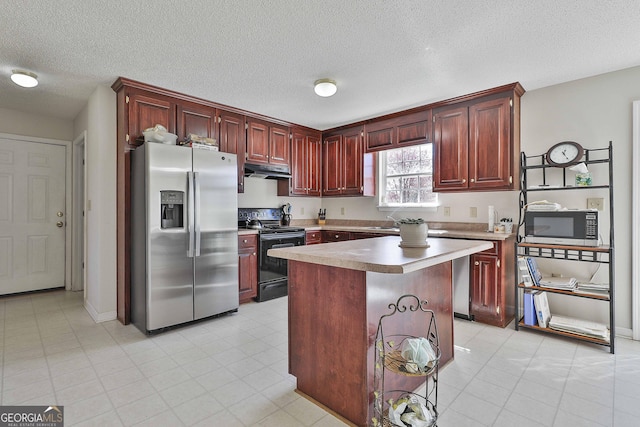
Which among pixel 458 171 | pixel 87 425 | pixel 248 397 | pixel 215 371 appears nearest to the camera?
pixel 87 425

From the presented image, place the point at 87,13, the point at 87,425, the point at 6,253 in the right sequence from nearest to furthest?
the point at 87,425 < the point at 87,13 < the point at 6,253

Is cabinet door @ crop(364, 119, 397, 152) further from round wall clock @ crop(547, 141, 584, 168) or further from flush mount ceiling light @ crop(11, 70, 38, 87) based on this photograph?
flush mount ceiling light @ crop(11, 70, 38, 87)

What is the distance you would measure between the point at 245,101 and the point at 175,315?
246 cm

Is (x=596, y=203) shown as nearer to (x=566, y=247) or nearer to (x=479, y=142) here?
(x=566, y=247)

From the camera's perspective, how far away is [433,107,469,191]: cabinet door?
357 centimetres

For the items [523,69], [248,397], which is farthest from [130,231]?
[523,69]

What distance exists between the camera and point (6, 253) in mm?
4141

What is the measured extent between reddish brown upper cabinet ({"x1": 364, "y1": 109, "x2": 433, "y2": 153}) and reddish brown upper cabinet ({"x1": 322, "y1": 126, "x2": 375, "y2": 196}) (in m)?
0.18

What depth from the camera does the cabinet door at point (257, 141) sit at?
421 centimetres

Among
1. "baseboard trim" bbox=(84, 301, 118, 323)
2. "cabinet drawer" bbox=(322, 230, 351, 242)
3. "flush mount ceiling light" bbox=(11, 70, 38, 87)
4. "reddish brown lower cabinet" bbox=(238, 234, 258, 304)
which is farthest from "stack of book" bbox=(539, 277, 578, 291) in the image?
"flush mount ceiling light" bbox=(11, 70, 38, 87)

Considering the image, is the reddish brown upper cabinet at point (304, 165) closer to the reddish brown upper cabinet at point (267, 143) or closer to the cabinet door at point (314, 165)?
the cabinet door at point (314, 165)

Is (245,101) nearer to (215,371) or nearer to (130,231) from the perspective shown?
(130,231)

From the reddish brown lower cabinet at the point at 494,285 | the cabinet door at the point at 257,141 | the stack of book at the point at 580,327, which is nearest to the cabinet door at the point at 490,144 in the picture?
the reddish brown lower cabinet at the point at 494,285

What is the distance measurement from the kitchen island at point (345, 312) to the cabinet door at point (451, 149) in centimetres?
174
